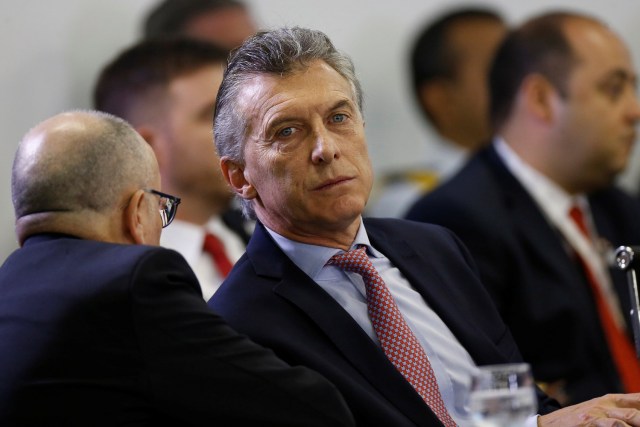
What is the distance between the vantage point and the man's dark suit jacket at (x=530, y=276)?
12.1 ft

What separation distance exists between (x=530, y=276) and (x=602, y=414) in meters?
1.47

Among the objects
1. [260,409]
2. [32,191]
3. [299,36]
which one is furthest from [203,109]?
[260,409]

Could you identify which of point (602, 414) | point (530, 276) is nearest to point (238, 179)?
point (602, 414)

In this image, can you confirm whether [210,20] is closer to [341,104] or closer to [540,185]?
[540,185]

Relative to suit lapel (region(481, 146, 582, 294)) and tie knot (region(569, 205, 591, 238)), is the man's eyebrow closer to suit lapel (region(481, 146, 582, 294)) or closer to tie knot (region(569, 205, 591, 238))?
suit lapel (region(481, 146, 582, 294))

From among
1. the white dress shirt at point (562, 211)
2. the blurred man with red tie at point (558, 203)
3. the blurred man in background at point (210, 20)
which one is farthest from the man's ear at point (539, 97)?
the blurred man in background at point (210, 20)

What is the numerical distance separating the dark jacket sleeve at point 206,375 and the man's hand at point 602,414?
1.54 feet

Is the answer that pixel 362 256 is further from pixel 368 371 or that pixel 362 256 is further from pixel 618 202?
pixel 618 202

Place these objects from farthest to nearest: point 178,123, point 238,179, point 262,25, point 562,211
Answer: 1. point 562,211
2. point 178,123
3. point 262,25
4. point 238,179

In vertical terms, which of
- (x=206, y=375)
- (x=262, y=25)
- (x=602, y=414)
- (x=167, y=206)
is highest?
(x=262, y=25)

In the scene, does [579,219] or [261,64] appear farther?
[579,219]

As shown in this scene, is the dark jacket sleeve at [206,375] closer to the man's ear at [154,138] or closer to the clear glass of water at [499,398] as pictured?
the clear glass of water at [499,398]

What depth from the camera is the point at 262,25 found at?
117 inches

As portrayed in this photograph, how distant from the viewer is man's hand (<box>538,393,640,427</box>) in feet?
7.34
